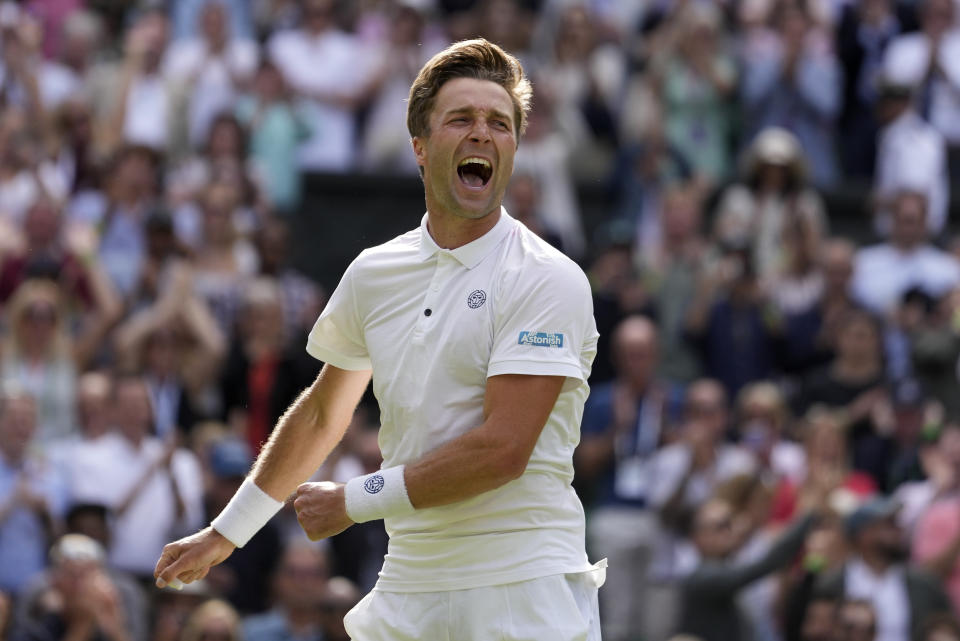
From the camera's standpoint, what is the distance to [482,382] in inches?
188

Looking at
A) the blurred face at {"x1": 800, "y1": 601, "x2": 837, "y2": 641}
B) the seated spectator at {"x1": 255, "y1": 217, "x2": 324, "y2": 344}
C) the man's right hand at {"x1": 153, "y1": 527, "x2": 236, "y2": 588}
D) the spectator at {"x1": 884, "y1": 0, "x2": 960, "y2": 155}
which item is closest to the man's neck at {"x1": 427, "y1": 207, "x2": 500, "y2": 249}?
the man's right hand at {"x1": 153, "y1": 527, "x2": 236, "y2": 588}

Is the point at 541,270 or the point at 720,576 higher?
the point at 541,270

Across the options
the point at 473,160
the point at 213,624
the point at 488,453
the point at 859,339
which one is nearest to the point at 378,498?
the point at 488,453

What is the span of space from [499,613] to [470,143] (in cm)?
122

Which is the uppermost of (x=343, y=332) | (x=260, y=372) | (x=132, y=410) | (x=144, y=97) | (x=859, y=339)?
(x=144, y=97)

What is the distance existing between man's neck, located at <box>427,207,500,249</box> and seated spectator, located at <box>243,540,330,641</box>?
480cm

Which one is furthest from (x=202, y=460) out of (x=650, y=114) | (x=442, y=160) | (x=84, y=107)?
(x=442, y=160)

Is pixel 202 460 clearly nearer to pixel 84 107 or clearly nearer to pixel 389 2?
pixel 84 107

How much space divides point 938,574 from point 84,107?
6.56 m

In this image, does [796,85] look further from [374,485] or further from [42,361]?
[374,485]

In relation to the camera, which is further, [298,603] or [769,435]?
[769,435]

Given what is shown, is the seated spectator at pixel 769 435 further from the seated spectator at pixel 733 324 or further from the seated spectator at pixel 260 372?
the seated spectator at pixel 260 372

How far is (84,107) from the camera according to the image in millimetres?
12750

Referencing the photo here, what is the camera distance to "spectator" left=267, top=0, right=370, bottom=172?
1359cm
